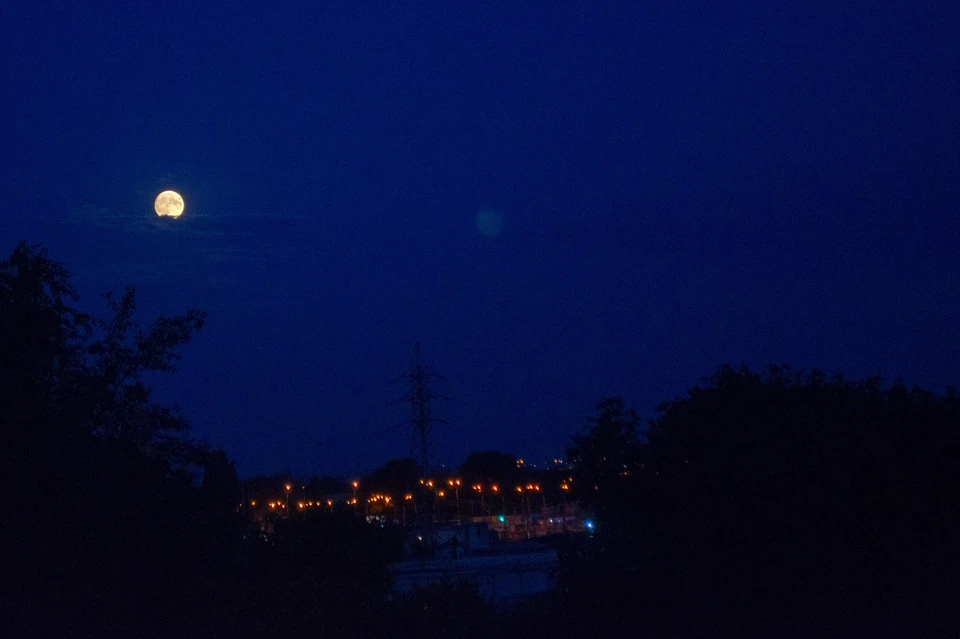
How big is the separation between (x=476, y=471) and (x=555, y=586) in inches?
2655

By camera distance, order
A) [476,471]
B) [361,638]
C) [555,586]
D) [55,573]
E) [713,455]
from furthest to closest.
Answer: [476,471]
[555,586]
[713,455]
[361,638]
[55,573]

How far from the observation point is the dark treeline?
1195cm

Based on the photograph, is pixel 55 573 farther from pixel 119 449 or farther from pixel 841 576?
pixel 841 576

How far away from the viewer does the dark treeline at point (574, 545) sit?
11953 millimetres

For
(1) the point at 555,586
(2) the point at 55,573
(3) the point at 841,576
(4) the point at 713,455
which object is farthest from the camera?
A: (1) the point at 555,586

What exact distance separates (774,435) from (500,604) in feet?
16.9

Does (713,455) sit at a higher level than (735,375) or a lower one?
lower

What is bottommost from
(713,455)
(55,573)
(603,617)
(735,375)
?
(603,617)

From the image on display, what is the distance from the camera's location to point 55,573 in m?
11.6

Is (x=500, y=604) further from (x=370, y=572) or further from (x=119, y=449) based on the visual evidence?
(x=119, y=449)

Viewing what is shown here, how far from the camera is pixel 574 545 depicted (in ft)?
54.2

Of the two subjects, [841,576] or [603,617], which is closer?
[841,576]

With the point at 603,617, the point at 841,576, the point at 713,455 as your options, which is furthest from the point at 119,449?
the point at 841,576

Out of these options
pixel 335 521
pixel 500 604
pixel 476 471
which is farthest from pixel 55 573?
pixel 476 471
